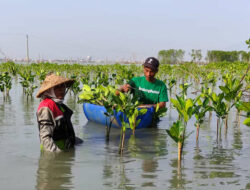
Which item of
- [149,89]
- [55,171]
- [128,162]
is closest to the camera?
[55,171]

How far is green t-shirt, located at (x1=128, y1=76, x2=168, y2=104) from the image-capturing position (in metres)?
5.64

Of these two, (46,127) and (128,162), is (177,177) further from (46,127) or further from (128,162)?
(46,127)

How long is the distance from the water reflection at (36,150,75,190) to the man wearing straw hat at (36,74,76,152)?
0.17 meters

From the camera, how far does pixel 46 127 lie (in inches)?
140

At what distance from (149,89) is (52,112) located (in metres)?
2.41

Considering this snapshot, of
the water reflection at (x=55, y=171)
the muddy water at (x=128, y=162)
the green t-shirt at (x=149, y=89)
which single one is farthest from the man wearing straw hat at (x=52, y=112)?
the green t-shirt at (x=149, y=89)

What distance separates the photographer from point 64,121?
3768 mm

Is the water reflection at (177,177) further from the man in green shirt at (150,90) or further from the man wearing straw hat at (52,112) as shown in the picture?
the man in green shirt at (150,90)

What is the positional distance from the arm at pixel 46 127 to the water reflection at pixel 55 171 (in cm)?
20

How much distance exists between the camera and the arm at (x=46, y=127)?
3.54m

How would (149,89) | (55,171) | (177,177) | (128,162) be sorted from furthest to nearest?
1. (149,89)
2. (128,162)
3. (55,171)
4. (177,177)

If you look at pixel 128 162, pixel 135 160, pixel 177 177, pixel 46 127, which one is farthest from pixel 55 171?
pixel 177 177

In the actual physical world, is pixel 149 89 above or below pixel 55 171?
above

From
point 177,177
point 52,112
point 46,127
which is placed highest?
point 52,112
